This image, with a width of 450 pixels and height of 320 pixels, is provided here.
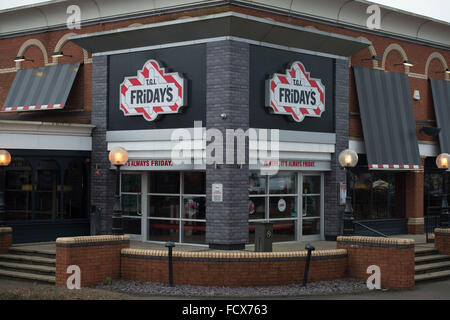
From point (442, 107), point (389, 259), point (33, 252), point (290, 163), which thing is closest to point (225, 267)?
point (389, 259)

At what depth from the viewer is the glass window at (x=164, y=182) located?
67.7 ft

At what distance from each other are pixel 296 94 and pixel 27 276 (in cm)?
957

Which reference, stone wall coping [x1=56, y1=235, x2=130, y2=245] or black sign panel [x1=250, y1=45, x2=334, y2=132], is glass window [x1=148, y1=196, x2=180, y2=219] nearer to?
black sign panel [x1=250, y1=45, x2=334, y2=132]

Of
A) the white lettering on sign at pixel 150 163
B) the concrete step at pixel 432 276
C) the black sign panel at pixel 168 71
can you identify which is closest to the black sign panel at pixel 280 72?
the black sign panel at pixel 168 71

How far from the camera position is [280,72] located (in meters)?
20.3

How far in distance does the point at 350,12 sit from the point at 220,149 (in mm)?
7705

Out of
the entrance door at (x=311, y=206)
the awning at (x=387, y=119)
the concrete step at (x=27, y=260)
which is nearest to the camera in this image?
the concrete step at (x=27, y=260)

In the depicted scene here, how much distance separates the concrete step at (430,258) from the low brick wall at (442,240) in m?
0.24

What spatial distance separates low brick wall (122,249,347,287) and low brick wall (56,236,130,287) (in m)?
0.27

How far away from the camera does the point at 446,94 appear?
2677 cm

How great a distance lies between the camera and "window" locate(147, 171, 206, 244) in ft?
65.6

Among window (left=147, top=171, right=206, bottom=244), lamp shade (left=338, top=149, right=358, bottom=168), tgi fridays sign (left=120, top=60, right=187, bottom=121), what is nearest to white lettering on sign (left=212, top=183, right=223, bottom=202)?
window (left=147, top=171, right=206, bottom=244)

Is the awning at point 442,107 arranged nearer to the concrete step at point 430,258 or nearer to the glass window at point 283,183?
the concrete step at point 430,258

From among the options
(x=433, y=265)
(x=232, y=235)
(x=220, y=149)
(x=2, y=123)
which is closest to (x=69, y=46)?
(x=2, y=123)
